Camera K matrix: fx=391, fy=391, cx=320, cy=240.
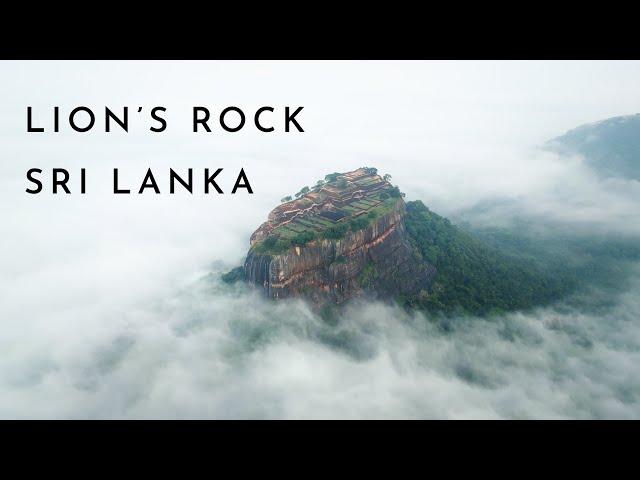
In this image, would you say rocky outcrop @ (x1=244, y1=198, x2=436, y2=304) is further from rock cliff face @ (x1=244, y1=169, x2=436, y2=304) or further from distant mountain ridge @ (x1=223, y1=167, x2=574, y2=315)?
distant mountain ridge @ (x1=223, y1=167, x2=574, y2=315)

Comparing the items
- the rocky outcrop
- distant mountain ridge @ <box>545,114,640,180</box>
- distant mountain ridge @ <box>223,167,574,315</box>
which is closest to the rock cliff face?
the rocky outcrop

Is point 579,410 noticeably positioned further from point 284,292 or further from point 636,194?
point 636,194

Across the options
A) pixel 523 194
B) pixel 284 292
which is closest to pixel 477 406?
pixel 284 292

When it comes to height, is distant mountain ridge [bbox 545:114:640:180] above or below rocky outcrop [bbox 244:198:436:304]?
above

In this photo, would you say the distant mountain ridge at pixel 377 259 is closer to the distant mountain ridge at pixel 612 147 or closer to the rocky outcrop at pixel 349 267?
the rocky outcrop at pixel 349 267

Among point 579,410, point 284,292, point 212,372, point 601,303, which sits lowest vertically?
point 579,410

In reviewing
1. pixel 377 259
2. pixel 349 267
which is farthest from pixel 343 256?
pixel 377 259

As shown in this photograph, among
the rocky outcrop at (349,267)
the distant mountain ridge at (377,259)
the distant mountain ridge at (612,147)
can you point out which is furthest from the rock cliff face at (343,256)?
the distant mountain ridge at (612,147)
